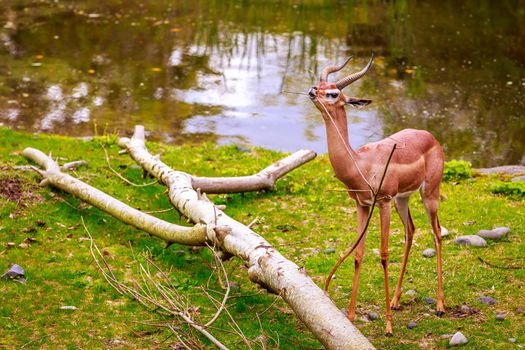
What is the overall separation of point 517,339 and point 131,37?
12.2m

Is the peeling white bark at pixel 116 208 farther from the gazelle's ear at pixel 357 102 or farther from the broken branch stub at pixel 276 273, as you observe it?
the gazelle's ear at pixel 357 102

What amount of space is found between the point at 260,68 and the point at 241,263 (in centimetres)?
826

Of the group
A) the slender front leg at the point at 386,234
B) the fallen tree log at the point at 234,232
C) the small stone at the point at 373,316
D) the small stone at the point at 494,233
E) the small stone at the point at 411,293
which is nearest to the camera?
the fallen tree log at the point at 234,232

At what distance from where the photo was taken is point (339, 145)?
6121mm

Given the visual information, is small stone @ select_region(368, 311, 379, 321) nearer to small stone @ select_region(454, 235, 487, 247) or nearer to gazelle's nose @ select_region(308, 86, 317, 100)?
small stone @ select_region(454, 235, 487, 247)

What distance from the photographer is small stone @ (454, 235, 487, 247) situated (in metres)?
7.80

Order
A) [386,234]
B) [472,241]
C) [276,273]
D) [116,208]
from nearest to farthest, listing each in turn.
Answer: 1. [276,273]
2. [386,234]
3. [472,241]
4. [116,208]

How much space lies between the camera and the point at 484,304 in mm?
6672

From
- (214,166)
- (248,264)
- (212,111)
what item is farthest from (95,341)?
(212,111)

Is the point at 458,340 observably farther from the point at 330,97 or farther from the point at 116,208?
the point at 116,208

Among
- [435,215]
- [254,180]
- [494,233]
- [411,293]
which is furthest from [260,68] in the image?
[435,215]

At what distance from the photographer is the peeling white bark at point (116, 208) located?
7.20 metres

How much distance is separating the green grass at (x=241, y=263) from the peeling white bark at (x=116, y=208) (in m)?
0.20

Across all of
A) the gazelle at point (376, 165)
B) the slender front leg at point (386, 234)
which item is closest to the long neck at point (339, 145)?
the gazelle at point (376, 165)
